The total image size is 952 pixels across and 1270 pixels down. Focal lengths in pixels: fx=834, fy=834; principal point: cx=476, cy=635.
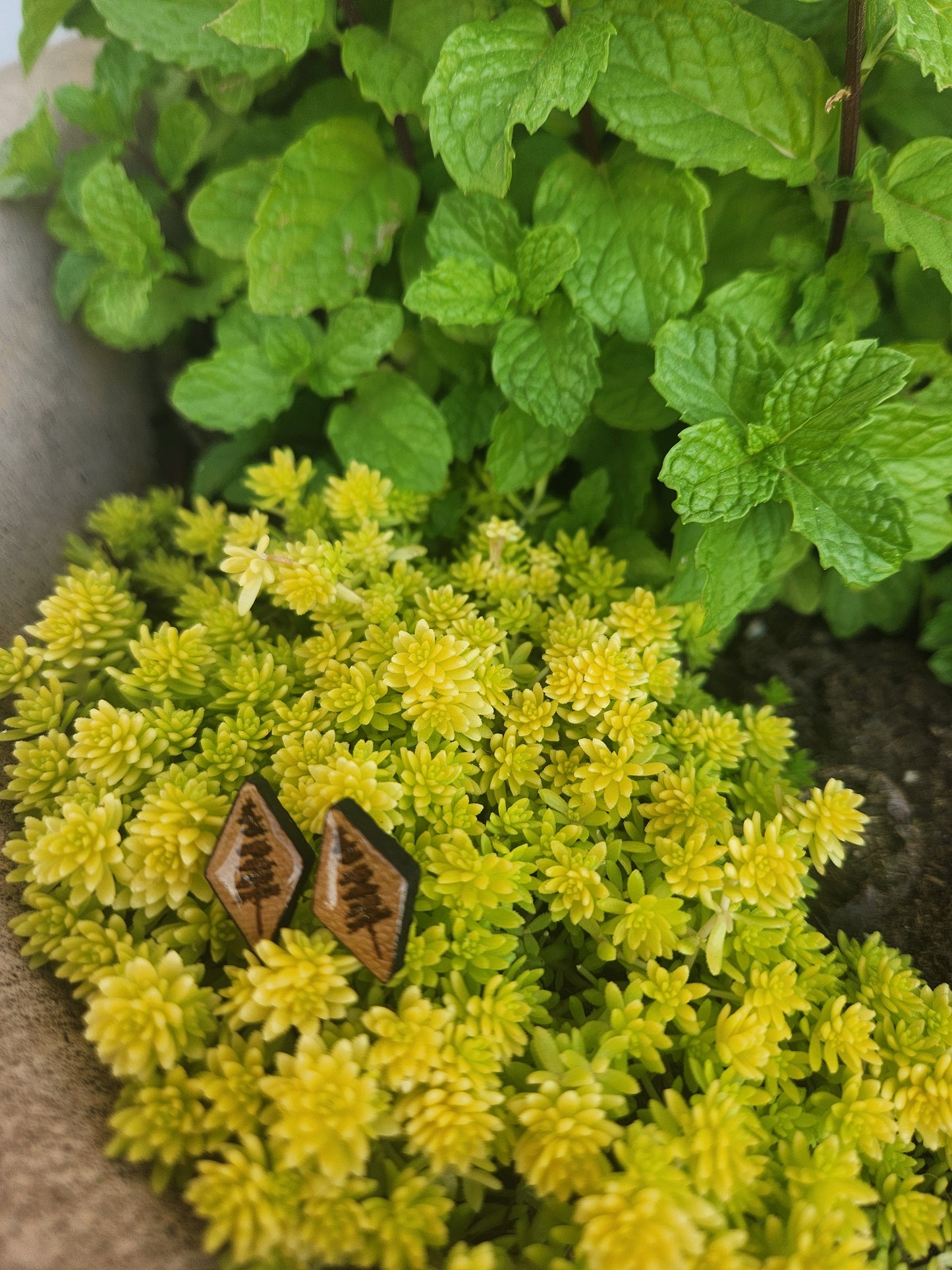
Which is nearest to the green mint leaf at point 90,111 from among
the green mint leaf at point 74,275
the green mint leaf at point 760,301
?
the green mint leaf at point 74,275

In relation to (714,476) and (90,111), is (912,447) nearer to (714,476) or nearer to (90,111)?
(714,476)

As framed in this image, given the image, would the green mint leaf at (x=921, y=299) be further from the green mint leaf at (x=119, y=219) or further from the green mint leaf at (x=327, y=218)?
the green mint leaf at (x=119, y=219)

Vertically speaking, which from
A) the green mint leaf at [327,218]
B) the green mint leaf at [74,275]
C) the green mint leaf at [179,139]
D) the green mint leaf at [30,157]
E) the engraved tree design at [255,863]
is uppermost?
the green mint leaf at [30,157]

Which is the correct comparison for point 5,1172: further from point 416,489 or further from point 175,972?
point 416,489

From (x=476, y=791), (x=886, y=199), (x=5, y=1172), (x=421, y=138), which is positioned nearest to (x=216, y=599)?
(x=476, y=791)

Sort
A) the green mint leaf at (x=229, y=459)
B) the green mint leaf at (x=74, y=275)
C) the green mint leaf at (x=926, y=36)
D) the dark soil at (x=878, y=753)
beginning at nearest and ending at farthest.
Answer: the green mint leaf at (x=926, y=36) → the dark soil at (x=878, y=753) → the green mint leaf at (x=74, y=275) → the green mint leaf at (x=229, y=459)

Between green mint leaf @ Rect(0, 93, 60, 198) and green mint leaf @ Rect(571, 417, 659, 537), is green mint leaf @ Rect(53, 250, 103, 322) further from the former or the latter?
green mint leaf @ Rect(571, 417, 659, 537)
